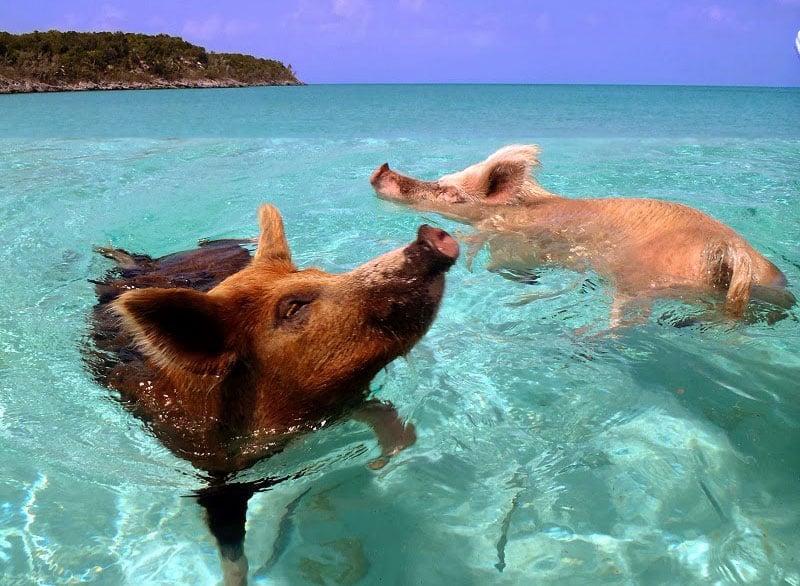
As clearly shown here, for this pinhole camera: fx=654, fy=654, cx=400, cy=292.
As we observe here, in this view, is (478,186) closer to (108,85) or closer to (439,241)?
(439,241)

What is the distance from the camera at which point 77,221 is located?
26.8 ft

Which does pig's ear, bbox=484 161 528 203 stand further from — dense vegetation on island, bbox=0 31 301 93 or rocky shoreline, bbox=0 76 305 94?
dense vegetation on island, bbox=0 31 301 93

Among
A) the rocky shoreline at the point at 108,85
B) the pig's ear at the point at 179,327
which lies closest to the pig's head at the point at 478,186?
the pig's ear at the point at 179,327

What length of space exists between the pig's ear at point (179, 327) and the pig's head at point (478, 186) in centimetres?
403

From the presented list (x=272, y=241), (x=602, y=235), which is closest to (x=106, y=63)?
(x=602, y=235)

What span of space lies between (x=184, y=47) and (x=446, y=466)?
105 meters

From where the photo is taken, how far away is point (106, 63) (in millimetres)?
75562

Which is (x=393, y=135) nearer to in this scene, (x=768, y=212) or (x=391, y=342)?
(x=768, y=212)

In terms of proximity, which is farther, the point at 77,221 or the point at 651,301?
the point at 77,221

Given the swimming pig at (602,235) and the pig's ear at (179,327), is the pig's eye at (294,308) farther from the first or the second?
the swimming pig at (602,235)

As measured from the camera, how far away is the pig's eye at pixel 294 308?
108 inches

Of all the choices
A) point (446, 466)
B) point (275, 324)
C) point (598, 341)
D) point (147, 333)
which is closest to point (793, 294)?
point (598, 341)

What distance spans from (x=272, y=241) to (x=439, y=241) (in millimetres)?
1091

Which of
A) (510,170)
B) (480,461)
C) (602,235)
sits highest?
(510,170)
